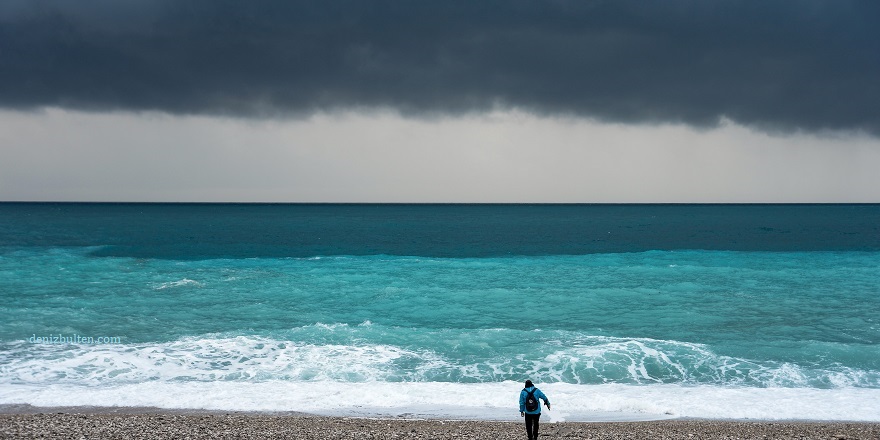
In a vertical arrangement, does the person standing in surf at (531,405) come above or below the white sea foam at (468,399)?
above

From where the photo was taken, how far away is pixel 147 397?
68.3 feet

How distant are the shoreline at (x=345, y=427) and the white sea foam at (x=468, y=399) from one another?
36.4 inches

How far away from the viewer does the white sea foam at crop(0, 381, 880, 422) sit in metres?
19.5

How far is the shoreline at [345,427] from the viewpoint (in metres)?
16.3

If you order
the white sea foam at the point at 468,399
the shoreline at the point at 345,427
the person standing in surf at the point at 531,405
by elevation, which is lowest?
the white sea foam at the point at 468,399

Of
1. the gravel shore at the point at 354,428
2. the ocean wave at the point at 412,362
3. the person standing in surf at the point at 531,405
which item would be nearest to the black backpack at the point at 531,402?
the person standing in surf at the point at 531,405

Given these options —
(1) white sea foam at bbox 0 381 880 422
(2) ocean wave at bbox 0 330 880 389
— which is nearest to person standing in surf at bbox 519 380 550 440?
(1) white sea foam at bbox 0 381 880 422

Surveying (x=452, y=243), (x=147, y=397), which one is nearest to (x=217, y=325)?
(x=147, y=397)

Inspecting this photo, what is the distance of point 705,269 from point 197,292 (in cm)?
4318

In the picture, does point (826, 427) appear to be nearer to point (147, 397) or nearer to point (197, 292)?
point (147, 397)

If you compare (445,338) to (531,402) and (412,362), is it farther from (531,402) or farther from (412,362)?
(531,402)

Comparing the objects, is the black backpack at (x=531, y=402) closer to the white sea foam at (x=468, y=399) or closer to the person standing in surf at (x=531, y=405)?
the person standing in surf at (x=531, y=405)

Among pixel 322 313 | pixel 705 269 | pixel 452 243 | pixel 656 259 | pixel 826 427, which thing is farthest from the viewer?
pixel 452 243

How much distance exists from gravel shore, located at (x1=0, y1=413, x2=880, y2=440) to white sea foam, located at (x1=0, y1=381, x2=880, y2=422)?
1127mm
